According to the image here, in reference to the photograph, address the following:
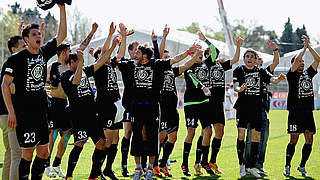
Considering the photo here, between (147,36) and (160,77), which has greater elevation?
(147,36)

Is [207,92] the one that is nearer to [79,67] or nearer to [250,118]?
[250,118]

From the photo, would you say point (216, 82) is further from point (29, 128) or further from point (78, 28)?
point (78, 28)

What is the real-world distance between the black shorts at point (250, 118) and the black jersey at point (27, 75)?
4395mm

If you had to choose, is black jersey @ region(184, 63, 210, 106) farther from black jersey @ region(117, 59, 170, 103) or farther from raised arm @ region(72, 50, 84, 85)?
raised arm @ region(72, 50, 84, 85)

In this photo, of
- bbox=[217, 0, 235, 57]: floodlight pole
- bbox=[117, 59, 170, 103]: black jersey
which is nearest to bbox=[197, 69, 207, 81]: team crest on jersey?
bbox=[117, 59, 170, 103]: black jersey

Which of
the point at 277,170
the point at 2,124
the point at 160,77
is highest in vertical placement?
the point at 160,77

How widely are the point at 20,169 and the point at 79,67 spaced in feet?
5.50

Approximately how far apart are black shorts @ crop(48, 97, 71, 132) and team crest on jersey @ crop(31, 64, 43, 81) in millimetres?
2451

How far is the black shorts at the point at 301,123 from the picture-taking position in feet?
29.8

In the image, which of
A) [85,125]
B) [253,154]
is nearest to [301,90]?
[253,154]

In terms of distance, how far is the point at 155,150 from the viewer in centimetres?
804

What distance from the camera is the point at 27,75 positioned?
5.92 meters

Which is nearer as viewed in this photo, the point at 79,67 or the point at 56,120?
the point at 79,67

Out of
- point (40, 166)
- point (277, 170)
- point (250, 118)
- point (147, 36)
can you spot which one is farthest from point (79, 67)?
point (147, 36)
